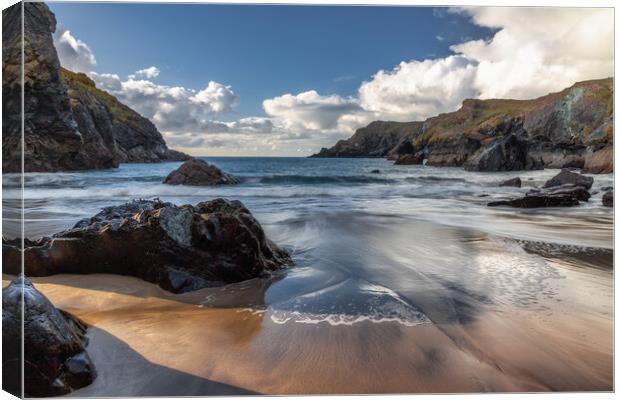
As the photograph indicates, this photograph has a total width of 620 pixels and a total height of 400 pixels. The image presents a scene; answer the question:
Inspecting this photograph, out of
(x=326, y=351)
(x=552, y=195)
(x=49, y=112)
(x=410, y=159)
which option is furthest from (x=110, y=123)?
(x=552, y=195)

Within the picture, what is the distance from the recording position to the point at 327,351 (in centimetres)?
214

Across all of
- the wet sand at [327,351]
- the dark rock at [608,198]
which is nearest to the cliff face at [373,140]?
the wet sand at [327,351]

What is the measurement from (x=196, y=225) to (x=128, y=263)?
0.55 metres

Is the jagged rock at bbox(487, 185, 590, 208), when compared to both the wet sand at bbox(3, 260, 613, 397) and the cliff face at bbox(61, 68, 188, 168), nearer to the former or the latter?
the wet sand at bbox(3, 260, 613, 397)

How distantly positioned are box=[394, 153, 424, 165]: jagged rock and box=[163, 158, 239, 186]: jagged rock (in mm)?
1874

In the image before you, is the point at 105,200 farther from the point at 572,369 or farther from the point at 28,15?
Result: the point at 572,369

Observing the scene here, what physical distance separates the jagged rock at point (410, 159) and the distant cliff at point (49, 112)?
227 centimetres

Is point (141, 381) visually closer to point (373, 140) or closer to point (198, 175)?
point (198, 175)

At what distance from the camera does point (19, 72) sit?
7.66 feet

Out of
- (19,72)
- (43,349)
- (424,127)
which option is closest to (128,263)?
(43,349)

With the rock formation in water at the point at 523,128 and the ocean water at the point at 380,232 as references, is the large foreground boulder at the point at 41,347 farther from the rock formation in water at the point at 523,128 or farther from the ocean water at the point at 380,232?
the rock formation in water at the point at 523,128

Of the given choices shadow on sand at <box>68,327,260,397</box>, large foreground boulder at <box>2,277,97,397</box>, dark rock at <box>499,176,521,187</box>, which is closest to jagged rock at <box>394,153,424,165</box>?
dark rock at <box>499,176,521,187</box>

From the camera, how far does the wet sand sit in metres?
2.02

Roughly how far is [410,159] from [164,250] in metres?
2.78
